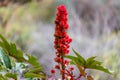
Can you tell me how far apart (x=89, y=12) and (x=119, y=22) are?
724 mm

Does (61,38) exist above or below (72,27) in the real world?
below

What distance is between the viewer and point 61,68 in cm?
121

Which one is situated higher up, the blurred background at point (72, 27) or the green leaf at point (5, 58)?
the blurred background at point (72, 27)

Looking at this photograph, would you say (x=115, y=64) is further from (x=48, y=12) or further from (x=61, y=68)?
(x=61, y=68)

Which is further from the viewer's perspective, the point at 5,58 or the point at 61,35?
the point at 5,58

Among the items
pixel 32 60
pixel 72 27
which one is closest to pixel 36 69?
pixel 32 60

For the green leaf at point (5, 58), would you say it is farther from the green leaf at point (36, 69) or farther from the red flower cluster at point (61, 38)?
the red flower cluster at point (61, 38)

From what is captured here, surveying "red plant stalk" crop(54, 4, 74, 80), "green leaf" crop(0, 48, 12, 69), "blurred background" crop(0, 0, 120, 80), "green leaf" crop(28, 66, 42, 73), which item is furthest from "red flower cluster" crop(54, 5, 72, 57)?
"blurred background" crop(0, 0, 120, 80)

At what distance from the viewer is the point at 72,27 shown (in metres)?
6.53

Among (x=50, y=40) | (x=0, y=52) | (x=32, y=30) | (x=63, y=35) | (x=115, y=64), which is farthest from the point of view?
(x=32, y=30)

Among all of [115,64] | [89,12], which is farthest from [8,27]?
[115,64]

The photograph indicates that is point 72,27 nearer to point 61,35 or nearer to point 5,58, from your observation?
point 5,58

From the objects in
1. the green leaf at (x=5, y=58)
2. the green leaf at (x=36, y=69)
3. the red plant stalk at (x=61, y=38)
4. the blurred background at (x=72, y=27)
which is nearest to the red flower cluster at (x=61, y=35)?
the red plant stalk at (x=61, y=38)

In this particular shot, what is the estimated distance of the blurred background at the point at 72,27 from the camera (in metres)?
5.60
